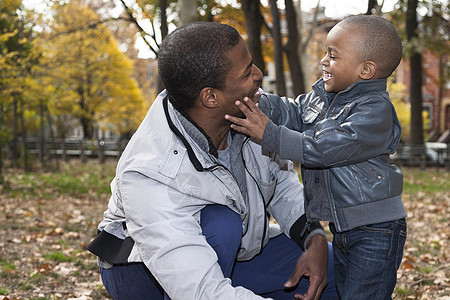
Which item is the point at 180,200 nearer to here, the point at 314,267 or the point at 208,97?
the point at 208,97

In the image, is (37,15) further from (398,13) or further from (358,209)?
(398,13)

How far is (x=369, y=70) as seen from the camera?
2.60 metres

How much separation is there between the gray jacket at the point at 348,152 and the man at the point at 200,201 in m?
0.20

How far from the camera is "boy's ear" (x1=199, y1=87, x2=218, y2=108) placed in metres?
2.36

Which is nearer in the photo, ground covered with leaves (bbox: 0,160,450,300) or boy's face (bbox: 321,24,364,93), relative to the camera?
boy's face (bbox: 321,24,364,93)

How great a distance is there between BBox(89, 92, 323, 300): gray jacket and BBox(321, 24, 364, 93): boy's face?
50 cm

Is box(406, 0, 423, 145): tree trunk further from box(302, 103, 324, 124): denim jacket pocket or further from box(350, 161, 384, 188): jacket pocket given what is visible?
box(350, 161, 384, 188): jacket pocket

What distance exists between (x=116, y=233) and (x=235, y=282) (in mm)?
723

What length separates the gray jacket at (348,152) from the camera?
244cm

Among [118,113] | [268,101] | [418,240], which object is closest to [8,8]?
[418,240]

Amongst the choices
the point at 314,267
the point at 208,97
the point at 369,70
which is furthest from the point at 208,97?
the point at 314,267

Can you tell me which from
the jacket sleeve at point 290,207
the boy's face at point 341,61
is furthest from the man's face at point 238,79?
the jacket sleeve at point 290,207

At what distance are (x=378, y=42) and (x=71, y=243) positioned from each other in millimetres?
4373

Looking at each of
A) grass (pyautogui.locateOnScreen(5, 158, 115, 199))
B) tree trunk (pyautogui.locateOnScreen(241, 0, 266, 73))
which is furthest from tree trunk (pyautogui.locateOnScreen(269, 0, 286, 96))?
grass (pyautogui.locateOnScreen(5, 158, 115, 199))
